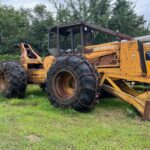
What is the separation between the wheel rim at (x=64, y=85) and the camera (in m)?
8.84

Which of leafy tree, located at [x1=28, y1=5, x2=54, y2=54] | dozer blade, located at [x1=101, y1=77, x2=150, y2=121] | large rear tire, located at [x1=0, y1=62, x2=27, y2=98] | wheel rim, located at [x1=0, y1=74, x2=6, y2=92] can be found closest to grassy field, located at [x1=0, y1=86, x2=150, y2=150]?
dozer blade, located at [x1=101, y1=77, x2=150, y2=121]

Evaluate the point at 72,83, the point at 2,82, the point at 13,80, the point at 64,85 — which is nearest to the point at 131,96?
the point at 72,83

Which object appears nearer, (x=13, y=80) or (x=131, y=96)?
(x=131, y=96)

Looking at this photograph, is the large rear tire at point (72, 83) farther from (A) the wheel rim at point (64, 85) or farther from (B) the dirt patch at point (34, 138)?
(B) the dirt patch at point (34, 138)

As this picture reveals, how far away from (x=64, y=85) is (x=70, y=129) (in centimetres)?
275

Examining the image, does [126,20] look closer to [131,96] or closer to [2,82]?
[2,82]

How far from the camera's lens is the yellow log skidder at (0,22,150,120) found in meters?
8.20

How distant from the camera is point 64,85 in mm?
9188

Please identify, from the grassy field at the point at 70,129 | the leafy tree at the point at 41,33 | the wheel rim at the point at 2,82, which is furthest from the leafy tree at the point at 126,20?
the grassy field at the point at 70,129

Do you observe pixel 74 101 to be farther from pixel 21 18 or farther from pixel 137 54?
pixel 21 18

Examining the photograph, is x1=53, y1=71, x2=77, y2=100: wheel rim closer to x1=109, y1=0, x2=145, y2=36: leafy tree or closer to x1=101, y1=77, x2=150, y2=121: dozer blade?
x1=101, y1=77, x2=150, y2=121: dozer blade

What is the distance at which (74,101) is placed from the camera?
27.1 ft

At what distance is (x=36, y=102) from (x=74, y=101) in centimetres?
166

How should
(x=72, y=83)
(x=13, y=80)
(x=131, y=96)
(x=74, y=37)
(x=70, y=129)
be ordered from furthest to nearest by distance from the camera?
1. (x=13, y=80)
2. (x=74, y=37)
3. (x=72, y=83)
4. (x=131, y=96)
5. (x=70, y=129)
